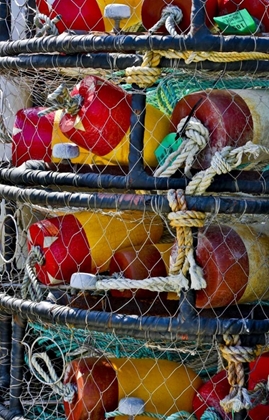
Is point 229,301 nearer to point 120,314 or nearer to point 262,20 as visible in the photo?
point 120,314

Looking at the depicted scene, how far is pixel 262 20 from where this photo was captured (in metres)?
2.90

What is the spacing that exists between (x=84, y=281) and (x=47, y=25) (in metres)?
0.85

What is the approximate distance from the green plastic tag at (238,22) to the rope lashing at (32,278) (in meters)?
0.98

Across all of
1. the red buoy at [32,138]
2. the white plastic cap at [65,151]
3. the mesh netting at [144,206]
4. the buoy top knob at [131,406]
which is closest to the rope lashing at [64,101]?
the mesh netting at [144,206]

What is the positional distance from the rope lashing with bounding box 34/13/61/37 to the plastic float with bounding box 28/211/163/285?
626 millimetres

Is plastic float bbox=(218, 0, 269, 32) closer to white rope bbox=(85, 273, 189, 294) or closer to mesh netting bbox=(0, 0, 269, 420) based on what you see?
mesh netting bbox=(0, 0, 269, 420)

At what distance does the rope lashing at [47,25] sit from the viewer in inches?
118

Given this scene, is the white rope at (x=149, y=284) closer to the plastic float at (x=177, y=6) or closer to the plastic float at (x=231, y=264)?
the plastic float at (x=231, y=264)

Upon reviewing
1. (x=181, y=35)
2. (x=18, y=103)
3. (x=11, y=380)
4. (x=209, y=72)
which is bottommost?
(x=11, y=380)

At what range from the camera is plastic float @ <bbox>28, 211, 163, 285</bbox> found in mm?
3105

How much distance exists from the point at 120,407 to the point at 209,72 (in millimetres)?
1117

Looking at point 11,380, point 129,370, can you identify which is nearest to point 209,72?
point 129,370

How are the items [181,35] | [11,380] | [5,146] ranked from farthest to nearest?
1. [5,146]
2. [11,380]
3. [181,35]

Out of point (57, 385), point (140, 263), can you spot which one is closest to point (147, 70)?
point (140, 263)
